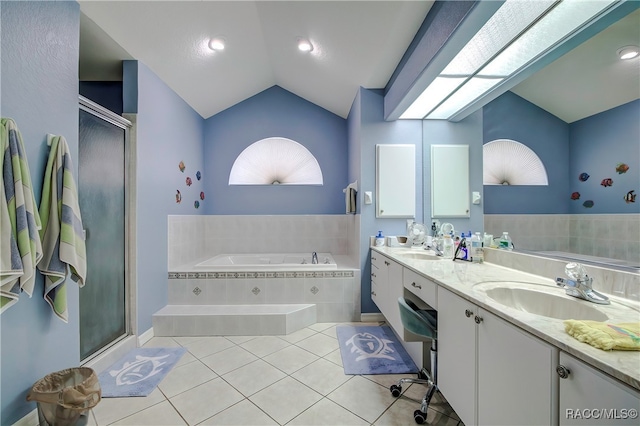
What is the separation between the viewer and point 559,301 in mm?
1128

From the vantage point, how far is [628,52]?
0.98 meters

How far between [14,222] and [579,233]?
2.72 m

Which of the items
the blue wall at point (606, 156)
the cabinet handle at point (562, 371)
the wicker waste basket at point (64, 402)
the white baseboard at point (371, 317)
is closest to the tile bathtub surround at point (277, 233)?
the white baseboard at point (371, 317)

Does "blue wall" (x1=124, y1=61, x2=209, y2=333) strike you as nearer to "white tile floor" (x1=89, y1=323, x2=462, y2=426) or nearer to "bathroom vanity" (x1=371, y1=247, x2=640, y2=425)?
"white tile floor" (x1=89, y1=323, x2=462, y2=426)

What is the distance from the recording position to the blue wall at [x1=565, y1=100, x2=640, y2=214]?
0.97 metres

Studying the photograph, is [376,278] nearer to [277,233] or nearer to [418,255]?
[418,255]

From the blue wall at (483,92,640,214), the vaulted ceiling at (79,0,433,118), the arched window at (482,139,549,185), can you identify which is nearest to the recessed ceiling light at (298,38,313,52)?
the vaulted ceiling at (79,0,433,118)

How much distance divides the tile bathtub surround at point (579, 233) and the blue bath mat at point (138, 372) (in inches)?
104

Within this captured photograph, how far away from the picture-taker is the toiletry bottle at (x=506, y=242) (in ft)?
5.39

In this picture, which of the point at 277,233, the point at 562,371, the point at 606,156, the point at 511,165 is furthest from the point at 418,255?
the point at 277,233

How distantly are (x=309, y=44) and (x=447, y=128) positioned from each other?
1699 mm

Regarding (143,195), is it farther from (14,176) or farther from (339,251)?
(339,251)

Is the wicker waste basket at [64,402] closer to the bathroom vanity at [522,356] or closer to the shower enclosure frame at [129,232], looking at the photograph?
the shower enclosure frame at [129,232]

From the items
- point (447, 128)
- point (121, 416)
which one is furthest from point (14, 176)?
point (447, 128)
